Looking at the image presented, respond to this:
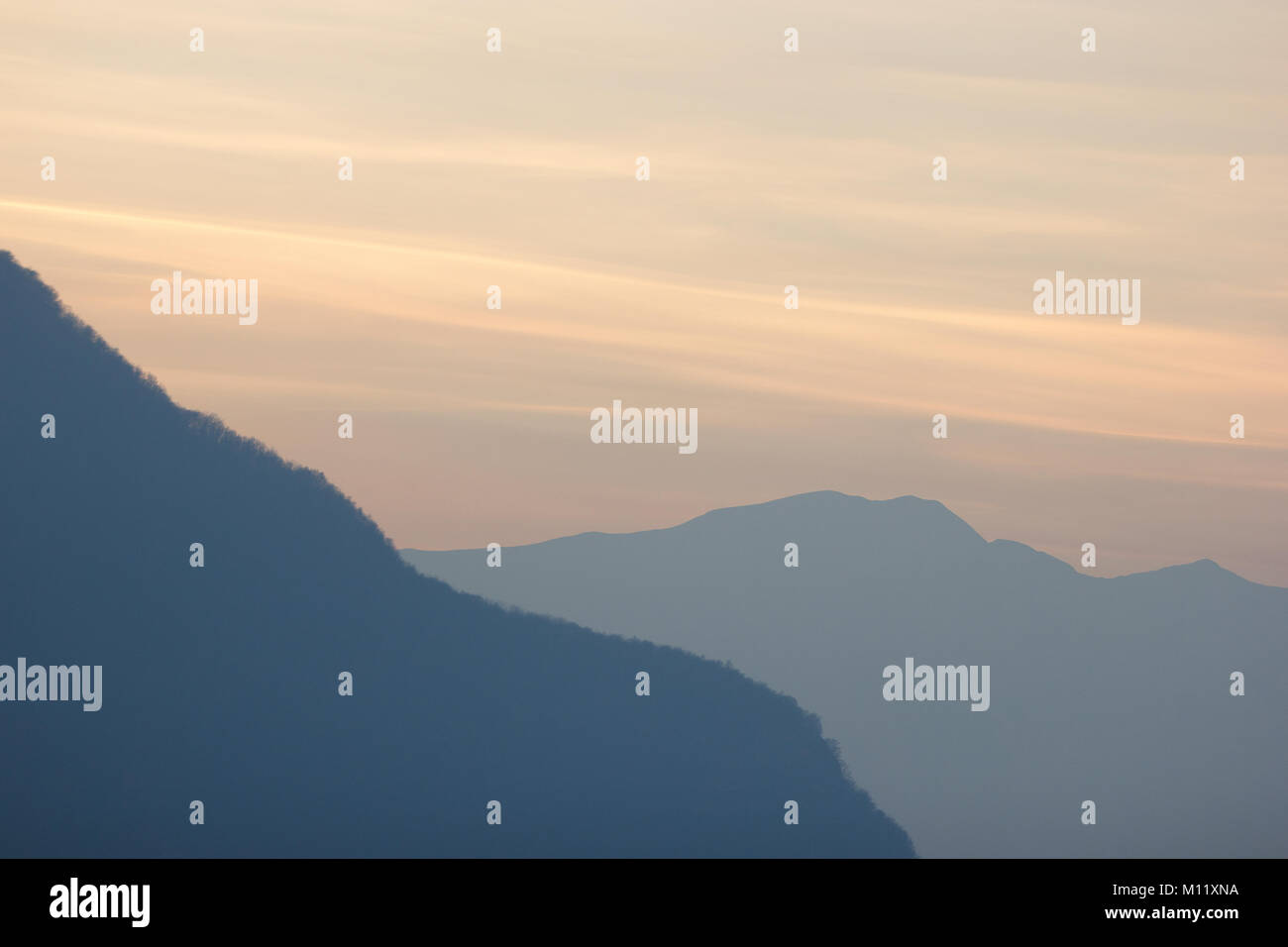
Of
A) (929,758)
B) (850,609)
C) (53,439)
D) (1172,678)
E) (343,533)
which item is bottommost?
(929,758)

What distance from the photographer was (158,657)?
1209 centimetres

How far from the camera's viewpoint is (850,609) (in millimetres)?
12406

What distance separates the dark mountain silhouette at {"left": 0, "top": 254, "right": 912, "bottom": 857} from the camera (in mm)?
11961

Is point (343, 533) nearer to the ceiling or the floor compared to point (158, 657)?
nearer to the ceiling

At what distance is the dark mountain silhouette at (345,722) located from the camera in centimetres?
1196

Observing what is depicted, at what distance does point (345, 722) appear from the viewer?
12156 millimetres
